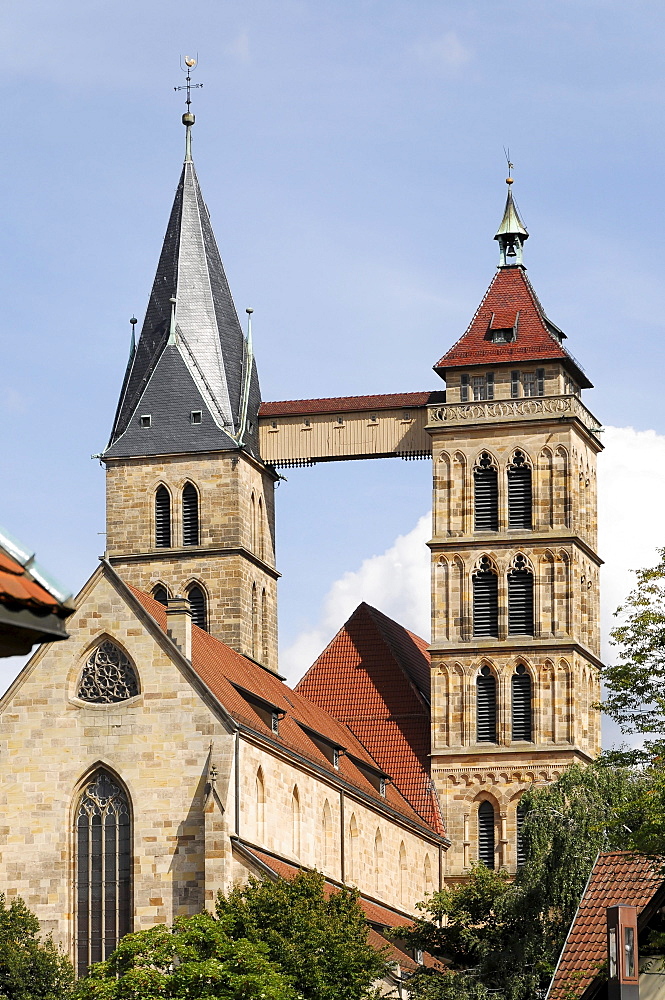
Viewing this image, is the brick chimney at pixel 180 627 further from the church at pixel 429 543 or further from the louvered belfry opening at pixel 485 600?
the louvered belfry opening at pixel 485 600

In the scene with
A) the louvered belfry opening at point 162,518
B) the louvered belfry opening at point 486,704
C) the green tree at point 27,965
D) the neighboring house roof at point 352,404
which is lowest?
the green tree at point 27,965

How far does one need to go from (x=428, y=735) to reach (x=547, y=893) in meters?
23.9

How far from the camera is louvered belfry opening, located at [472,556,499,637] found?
2655 inches

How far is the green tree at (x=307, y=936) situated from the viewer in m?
40.9

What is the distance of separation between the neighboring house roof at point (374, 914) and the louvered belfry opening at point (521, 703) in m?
7.61

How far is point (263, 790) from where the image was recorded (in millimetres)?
52156

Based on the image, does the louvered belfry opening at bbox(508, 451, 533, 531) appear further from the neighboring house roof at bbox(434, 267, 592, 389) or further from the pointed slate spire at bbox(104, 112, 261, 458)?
the pointed slate spire at bbox(104, 112, 261, 458)

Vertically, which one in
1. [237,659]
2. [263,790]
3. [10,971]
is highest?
[237,659]

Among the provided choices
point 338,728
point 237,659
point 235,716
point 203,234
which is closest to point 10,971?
point 235,716

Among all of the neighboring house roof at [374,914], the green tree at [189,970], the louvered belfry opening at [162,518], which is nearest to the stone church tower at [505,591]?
the neighboring house roof at [374,914]

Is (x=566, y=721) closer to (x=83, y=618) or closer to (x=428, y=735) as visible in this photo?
(x=428, y=735)

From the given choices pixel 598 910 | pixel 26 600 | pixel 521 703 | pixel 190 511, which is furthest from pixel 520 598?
pixel 26 600

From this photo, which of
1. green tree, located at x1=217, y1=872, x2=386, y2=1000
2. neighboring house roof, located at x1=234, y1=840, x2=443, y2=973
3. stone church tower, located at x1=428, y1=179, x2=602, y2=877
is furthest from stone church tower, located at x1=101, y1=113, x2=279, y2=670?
green tree, located at x1=217, y1=872, x2=386, y2=1000

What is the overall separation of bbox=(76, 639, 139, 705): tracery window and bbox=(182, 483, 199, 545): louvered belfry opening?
16.0 meters
